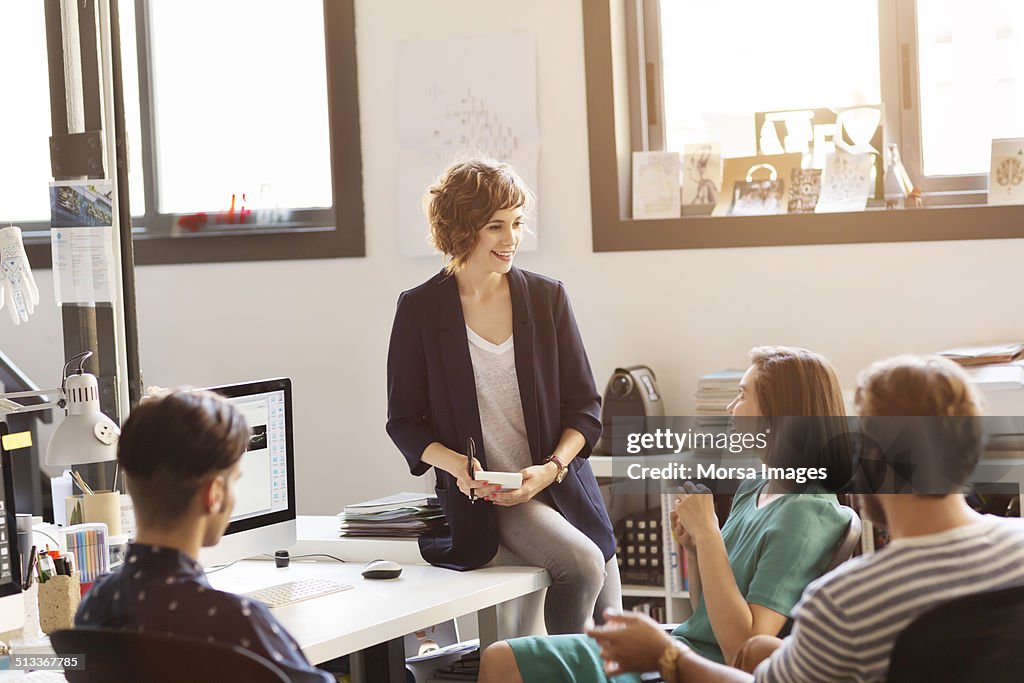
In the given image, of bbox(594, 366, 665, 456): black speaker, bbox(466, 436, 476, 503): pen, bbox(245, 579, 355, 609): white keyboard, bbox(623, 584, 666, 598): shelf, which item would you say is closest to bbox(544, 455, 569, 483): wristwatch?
bbox(466, 436, 476, 503): pen

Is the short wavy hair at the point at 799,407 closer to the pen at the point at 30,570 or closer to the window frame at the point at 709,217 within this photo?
the pen at the point at 30,570

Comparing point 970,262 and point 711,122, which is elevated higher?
point 711,122

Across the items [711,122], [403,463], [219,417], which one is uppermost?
[711,122]

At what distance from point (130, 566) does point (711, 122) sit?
276cm

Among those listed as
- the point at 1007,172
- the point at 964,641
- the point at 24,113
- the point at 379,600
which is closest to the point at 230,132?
the point at 24,113

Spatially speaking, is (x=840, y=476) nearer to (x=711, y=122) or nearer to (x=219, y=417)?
(x=219, y=417)

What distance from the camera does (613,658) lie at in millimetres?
1719

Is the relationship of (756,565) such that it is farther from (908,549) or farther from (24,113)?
(24,113)

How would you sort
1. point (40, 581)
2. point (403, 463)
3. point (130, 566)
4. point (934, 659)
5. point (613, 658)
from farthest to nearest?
point (403, 463), point (40, 581), point (613, 658), point (130, 566), point (934, 659)

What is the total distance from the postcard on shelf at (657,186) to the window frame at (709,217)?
48 mm

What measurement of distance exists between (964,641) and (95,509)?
1.68 m

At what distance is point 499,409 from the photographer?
2.67 m

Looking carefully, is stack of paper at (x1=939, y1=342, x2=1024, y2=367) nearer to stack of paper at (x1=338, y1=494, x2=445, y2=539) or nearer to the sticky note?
stack of paper at (x1=338, y1=494, x2=445, y2=539)

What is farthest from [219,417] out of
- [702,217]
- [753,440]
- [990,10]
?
[990,10]
